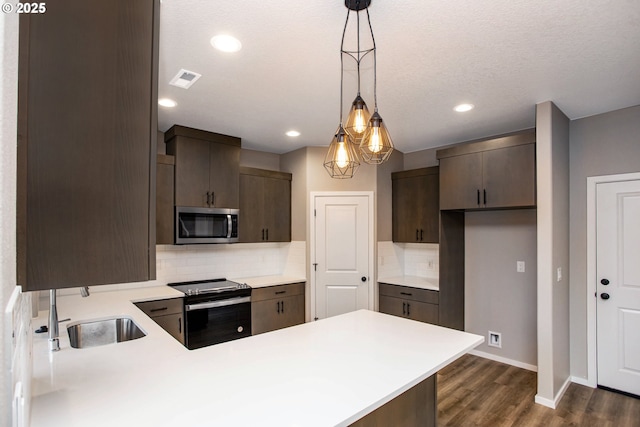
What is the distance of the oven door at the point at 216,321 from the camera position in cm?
341

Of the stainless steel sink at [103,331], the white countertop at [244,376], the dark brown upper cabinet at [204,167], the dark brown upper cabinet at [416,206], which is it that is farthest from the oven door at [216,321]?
the dark brown upper cabinet at [416,206]

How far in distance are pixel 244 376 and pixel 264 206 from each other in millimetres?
3148

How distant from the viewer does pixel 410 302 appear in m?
4.16

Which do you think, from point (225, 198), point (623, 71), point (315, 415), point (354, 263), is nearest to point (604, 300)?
point (623, 71)

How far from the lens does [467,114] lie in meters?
3.34

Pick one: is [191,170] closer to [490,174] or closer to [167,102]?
[167,102]

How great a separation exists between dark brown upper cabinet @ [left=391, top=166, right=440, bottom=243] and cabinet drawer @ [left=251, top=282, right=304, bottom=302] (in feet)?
4.78

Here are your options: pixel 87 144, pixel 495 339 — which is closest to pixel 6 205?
pixel 87 144

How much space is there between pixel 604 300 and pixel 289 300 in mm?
3242

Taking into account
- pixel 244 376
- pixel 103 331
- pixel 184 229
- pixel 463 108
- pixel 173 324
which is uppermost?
pixel 463 108

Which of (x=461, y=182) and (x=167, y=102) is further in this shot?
(x=461, y=182)

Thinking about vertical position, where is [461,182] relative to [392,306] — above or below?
above

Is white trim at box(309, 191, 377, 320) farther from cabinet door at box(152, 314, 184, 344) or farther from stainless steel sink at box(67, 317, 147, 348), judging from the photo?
stainless steel sink at box(67, 317, 147, 348)

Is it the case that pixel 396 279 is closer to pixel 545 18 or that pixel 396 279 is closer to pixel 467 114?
pixel 467 114
